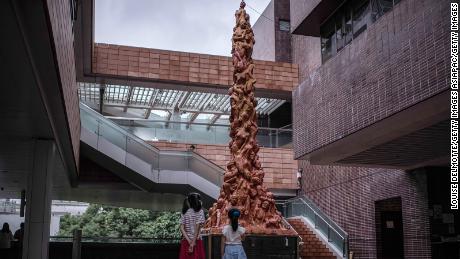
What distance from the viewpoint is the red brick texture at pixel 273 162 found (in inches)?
832

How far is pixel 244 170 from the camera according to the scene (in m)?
12.0

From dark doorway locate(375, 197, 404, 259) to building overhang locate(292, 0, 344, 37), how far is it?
5325mm

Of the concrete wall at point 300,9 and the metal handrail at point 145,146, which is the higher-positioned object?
the concrete wall at point 300,9

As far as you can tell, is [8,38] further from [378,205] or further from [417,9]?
[378,205]

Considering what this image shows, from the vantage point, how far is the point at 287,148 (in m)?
22.3

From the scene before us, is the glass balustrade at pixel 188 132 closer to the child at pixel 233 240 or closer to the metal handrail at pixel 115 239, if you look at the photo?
the metal handrail at pixel 115 239

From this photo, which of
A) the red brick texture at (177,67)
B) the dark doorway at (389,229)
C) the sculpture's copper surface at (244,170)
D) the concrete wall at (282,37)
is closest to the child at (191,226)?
the sculpture's copper surface at (244,170)

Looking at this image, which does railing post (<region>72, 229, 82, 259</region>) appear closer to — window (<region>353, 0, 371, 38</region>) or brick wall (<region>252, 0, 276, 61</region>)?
window (<region>353, 0, 371, 38</region>)

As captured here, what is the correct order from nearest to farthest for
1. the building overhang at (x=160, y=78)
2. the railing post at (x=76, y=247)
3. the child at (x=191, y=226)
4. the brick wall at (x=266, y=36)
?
1. the child at (x=191, y=226)
2. the railing post at (x=76, y=247)
3. the building overhang at (x=160, y=78)
4. the brick wall at (x=266, y=36)

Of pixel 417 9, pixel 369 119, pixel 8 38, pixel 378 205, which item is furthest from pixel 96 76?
pixel 8 38

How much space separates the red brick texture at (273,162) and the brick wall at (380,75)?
693cm

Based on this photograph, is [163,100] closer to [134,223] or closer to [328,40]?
[328,40]

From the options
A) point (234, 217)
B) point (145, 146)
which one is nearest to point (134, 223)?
point (145, 146)

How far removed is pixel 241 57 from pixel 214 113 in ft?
41.4
